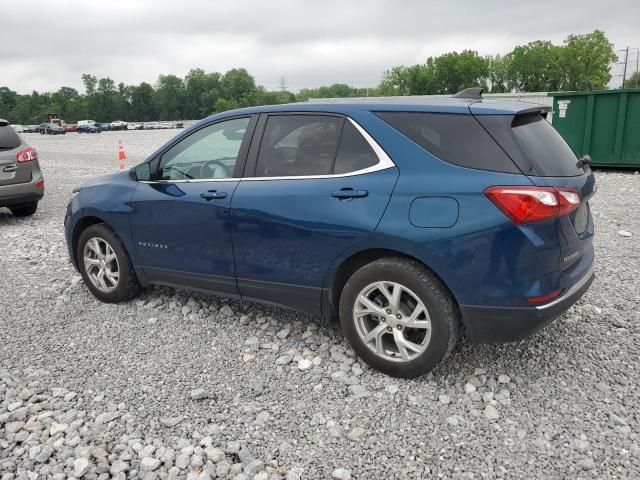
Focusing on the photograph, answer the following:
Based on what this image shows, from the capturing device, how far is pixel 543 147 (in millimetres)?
3234

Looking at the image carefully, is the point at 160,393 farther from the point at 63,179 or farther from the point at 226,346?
the point at 63,179

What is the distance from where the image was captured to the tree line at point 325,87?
92.4 m

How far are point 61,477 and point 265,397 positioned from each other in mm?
1172

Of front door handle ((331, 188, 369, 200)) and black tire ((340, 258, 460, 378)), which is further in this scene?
front door handle ((331, 188, 369, 200))

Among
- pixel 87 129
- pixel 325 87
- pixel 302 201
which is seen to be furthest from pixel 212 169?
pixel 325 87

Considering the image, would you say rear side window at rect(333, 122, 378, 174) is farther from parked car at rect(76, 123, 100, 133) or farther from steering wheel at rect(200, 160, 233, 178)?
parked car at rect(76, 123, 100, 133)

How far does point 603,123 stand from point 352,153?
39.4 feet

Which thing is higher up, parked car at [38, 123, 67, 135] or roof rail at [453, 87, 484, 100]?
roof rail at [453, 87, 484, 100]

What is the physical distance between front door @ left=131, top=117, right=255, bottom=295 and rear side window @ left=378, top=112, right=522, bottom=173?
1.26 m

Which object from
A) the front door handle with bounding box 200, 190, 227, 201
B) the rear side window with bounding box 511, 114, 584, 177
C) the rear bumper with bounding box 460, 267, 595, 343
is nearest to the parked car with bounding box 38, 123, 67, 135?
the front door handle with bounding box 200, 190, 227, 201

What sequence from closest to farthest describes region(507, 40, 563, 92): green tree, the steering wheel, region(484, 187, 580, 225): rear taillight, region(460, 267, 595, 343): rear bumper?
region(484, 187, 580, 225): rear taillight → region(460, 267, 595, 343): rear bumper → the steering wheel → region(507, 40, 563, 92): green tree

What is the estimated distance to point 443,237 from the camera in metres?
3.07

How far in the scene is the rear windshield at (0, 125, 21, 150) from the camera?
868cm

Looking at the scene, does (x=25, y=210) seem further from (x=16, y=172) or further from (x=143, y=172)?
(x=143, y=172)
